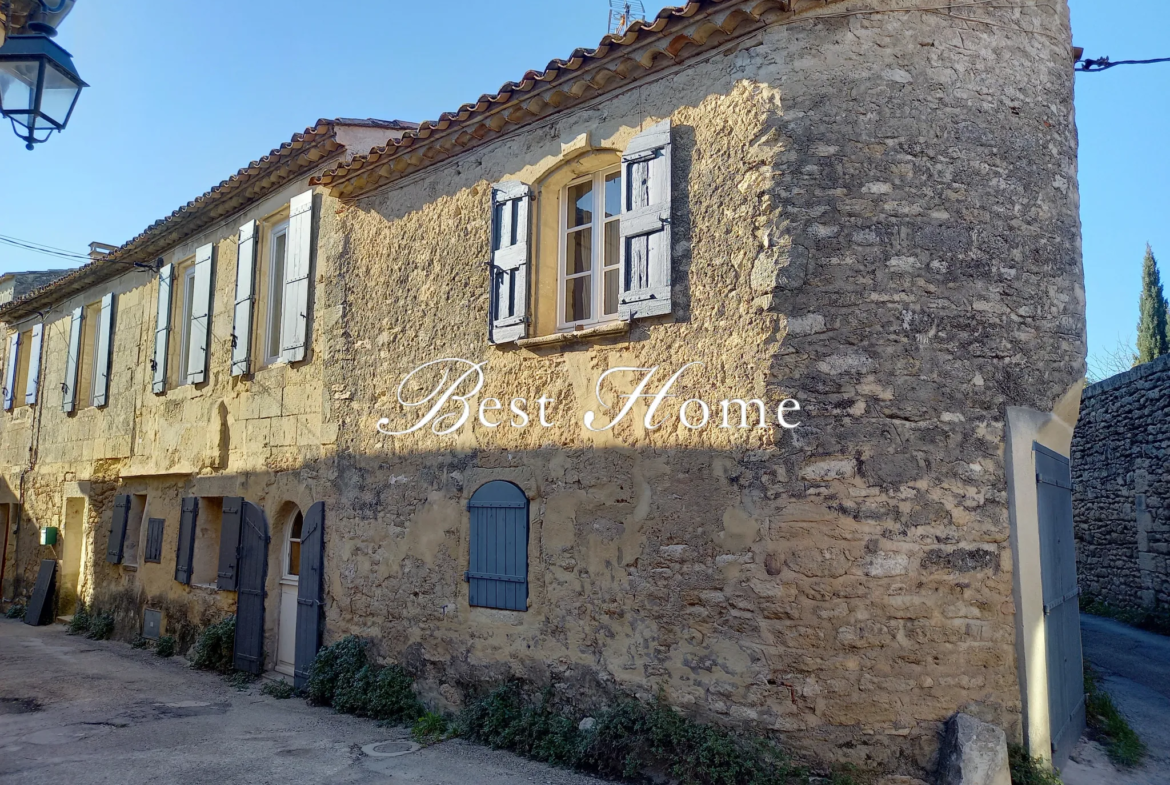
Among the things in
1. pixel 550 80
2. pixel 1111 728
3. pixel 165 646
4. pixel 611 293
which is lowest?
pixel 165 646

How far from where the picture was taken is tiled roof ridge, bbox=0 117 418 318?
8.45 m

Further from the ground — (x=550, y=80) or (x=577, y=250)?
(x=550, y=80)

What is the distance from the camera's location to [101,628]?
11188 millimetres

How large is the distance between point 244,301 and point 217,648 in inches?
141

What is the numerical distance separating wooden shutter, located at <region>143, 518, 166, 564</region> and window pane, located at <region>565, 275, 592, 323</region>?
6.51m

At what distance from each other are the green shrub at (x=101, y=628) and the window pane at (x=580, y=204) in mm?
8606

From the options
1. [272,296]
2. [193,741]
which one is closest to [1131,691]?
[193,741]

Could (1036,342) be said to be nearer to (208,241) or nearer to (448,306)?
(448,306)

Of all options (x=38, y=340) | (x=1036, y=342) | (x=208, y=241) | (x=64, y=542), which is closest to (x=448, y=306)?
(x=1036, y=342)

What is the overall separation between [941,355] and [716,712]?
245 centimetres

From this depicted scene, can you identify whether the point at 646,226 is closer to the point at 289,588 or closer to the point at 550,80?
the point at 550,80

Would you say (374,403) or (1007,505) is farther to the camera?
(374,403)

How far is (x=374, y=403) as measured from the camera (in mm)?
7547

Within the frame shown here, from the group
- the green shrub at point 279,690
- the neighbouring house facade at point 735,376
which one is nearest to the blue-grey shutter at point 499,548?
the neighbouring house facade at point 735,376
